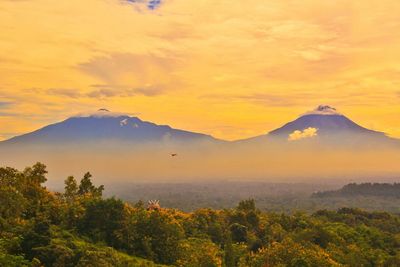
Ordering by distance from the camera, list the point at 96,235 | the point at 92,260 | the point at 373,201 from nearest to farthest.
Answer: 1. the point at 92,260
2. the point at 96,235
3. the point at 373,201

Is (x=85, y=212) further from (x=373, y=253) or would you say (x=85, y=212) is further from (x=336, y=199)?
(x=336, y=199)

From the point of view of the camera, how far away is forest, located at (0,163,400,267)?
98.7 feet

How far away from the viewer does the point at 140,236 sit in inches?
1549

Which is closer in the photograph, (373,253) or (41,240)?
(41,240)

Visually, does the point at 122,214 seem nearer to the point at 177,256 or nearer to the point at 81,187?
the point at 177,256

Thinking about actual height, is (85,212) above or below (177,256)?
above

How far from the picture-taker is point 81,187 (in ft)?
177

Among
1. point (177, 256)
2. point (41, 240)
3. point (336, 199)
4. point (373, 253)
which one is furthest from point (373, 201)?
point (41, 240)

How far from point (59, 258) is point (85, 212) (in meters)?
11.4

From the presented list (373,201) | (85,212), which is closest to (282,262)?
(85,212)

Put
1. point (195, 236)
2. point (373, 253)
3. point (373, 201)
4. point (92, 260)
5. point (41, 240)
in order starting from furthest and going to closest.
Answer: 1. point (373, 201)
2. point (195, 236)
3. point (373, 253)
4. point (41, 240)
5. point (92, 260)

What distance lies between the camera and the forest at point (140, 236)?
30.1 m

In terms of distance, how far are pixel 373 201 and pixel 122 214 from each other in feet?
487

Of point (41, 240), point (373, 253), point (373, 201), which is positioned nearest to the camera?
point (41, 240)
